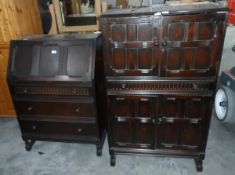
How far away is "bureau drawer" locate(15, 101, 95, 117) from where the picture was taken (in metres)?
1.92

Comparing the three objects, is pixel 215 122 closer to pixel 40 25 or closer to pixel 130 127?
pixel 130 127

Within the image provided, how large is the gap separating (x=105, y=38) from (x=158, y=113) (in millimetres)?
790

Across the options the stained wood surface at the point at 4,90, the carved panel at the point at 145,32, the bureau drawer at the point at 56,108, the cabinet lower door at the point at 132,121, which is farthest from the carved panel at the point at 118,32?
the stained wood surface at the point at 4,90

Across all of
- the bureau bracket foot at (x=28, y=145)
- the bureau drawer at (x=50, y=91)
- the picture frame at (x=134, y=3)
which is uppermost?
the picture frame at (x=134, y=3)

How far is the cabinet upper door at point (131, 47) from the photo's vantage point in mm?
1453

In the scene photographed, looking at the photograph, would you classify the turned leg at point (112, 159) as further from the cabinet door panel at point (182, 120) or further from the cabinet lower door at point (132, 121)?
the cabinet door panel at point (182, 120)

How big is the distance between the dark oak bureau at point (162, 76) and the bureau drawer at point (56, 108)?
26cm

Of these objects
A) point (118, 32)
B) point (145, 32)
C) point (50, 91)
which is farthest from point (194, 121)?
point (50, 91)

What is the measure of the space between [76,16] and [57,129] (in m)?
1.35

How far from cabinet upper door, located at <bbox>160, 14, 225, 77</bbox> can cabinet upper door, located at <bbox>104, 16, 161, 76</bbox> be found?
93mm

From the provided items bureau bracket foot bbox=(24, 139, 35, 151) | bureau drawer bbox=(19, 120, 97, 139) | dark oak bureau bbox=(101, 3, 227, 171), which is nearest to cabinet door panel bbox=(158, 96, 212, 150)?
dark oak bureau bbox=(101, 3, 227, 171)

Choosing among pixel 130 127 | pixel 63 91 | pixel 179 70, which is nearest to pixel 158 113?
pixel 130 127

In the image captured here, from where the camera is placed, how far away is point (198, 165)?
186 centimetres

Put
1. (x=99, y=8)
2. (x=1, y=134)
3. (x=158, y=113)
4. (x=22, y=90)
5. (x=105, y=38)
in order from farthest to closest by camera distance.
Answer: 1. (x=1, y=134)
2. (x=99, y=8)
3. (x=22, y=90)
4. (x=158, y=113)
5. (x=105, y=38)
